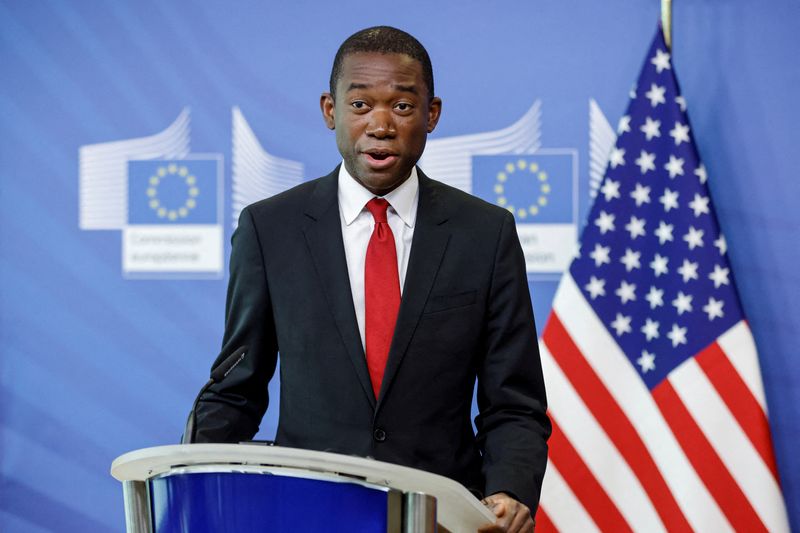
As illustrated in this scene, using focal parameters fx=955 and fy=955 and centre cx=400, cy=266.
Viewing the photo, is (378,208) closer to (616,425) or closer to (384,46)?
(384,46)

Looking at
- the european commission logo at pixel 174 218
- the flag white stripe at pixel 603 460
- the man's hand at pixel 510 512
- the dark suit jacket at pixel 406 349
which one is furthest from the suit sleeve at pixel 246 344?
the european commission logo at pixel 174 218

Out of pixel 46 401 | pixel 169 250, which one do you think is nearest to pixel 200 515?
pixel 169 250

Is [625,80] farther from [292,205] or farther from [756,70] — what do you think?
[292,205]

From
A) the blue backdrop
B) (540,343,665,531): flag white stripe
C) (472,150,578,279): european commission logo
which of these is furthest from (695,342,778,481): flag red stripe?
(472,150,578,279): european commission logo

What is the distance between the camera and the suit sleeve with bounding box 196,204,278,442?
172 centimetres

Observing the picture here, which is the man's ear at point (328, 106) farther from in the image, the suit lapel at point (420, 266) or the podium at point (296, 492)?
the podium at point (296, 492)

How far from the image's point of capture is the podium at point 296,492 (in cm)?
108

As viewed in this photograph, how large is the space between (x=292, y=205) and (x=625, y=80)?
1.98 meters

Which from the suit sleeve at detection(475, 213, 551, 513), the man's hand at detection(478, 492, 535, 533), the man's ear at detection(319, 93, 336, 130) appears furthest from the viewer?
the man's ear at detection(319, 93, 336, 130)

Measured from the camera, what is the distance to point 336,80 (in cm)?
182

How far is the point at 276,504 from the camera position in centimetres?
112

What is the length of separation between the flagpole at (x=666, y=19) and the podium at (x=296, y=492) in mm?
2547

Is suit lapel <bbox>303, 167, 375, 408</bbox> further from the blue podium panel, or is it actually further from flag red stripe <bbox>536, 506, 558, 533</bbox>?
flag red stripe <bbox>536, 506, 558, 533</bbox>

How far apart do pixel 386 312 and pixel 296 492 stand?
2.12ft
